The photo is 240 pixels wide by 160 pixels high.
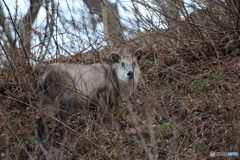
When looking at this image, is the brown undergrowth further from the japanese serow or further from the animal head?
the animal head

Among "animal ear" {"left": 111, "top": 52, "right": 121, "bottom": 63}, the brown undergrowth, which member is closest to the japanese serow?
"animal ear" {"left": 111, "top": 52, "right": 121, "bottom": 63}

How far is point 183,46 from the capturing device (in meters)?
8.71

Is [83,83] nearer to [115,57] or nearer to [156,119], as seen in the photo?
[115,57]

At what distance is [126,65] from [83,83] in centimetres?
95

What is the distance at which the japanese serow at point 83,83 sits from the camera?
22.3 ft

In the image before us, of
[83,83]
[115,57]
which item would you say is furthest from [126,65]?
[83,83]

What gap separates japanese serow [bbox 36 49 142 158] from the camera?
22.3 feet

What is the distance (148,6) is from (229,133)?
273 cm

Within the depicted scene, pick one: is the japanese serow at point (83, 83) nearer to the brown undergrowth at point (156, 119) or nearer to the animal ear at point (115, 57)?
the animal ear at point (115, 57)

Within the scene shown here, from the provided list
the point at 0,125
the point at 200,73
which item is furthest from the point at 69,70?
the point at 200,73

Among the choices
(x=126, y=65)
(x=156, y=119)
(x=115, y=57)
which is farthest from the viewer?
(x=115, y=57)

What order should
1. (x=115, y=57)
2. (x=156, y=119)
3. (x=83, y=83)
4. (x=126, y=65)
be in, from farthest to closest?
1. (x=115, y=57)
2. (x=126, y=65)
3. (x=83, y=83)
4. (x=156, y=119)

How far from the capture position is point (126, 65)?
7.61 metres

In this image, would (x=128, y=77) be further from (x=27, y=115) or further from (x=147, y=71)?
(x=27, y=115)
